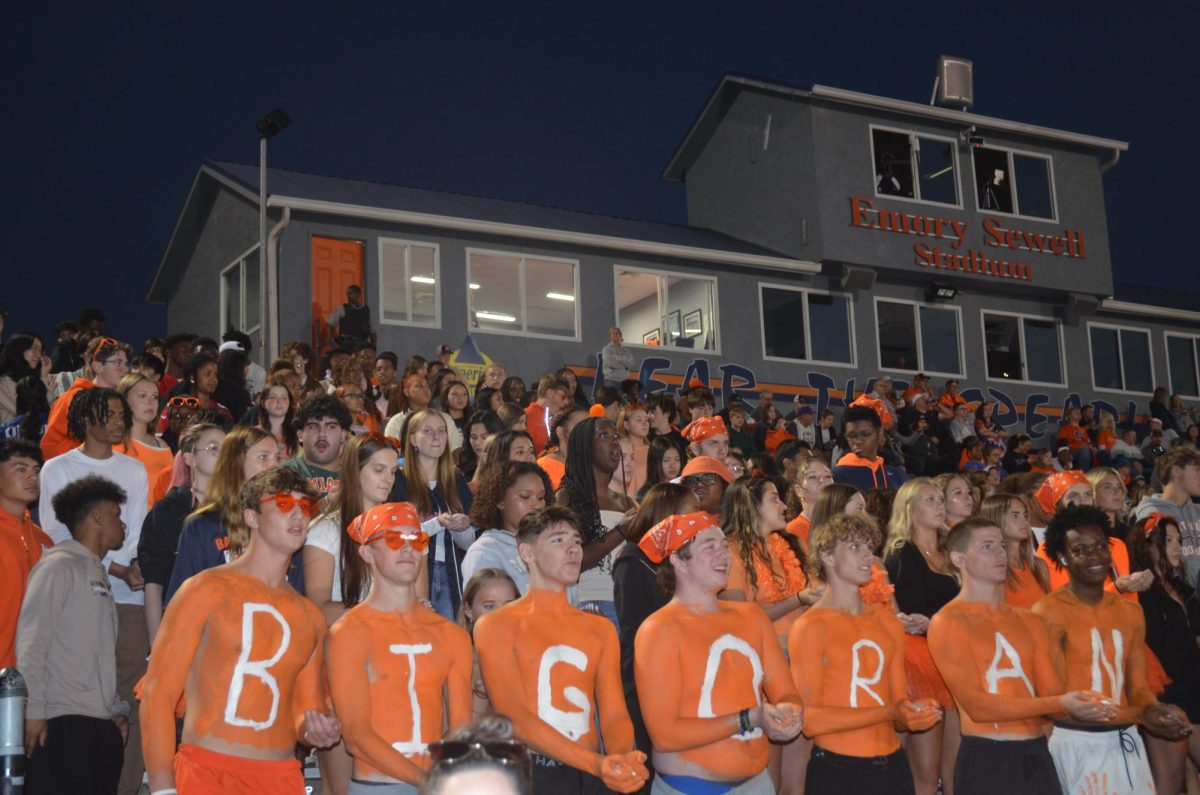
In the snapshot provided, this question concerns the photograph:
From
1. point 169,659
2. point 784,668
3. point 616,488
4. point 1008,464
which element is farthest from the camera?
point 1008,464

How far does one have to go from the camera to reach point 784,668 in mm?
6027

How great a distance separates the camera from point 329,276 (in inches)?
806

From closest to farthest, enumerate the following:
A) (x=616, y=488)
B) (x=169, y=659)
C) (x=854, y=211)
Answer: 1. (x=169, y=659)
2. (x=616, y=488)
3. (x=854, y=211)

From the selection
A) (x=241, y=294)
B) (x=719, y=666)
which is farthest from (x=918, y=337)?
(x=719, y=666)

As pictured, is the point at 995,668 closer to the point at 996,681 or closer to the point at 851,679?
the point at 996,681

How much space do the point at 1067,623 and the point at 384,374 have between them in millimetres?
9183

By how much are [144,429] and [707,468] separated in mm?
4077

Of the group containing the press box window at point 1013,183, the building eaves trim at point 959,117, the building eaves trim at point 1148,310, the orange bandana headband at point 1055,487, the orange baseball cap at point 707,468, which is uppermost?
the building eaves trim at point 959,117

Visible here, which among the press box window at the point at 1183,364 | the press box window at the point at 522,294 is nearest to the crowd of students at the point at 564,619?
the press box window at the point at 522,294

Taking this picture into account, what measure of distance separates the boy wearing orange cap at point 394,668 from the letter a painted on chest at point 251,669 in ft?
0.77

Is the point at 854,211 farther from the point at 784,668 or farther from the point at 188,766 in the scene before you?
the point at 188,766

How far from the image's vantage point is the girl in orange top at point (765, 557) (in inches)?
286

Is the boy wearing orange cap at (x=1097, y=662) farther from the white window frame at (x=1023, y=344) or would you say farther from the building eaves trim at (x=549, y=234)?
the white window frame at (x=1023, y=344)

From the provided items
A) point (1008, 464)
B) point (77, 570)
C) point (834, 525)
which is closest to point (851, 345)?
point (1008, 464)
